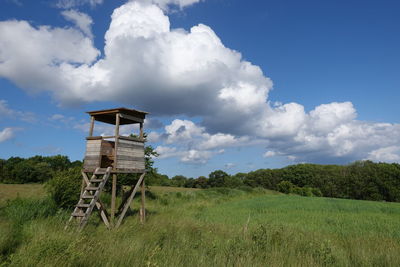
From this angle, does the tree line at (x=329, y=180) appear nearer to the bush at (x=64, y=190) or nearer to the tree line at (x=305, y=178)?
the tree line at (x=305, y=178)

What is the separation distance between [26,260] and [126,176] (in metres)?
18.0

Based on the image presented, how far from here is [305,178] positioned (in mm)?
79812

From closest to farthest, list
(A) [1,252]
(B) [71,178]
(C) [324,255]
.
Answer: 1. (A) [1,252]
2. (C) [324,255]
3. (B) [71,178]

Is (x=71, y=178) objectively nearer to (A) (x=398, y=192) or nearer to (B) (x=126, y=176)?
(B) (x=126, y=176)

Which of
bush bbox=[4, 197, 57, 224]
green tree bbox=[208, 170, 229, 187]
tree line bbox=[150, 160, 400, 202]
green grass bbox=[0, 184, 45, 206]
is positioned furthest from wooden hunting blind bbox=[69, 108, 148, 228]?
green tree bbox=[208, 170, 229, 187]

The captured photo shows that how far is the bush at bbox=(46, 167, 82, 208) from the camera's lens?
1388cm

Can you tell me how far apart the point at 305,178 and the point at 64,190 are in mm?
77239

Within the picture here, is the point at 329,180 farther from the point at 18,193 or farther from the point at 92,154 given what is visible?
the point at 18,193

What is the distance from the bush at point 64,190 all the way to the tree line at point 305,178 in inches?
1484

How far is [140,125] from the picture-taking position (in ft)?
45.6

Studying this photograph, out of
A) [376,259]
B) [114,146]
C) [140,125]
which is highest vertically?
[140,125]

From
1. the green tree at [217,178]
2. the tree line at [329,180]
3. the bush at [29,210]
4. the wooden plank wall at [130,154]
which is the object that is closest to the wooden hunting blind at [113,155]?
Result: the wooden plank wall at [130,154]

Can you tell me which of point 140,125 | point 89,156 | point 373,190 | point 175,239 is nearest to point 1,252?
point 175,239

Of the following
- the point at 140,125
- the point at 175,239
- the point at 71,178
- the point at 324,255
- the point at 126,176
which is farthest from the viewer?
the point at 126,176
